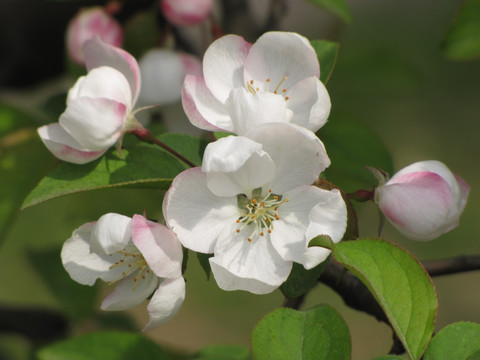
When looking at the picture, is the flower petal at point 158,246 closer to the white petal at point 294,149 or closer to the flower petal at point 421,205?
the white petal at point 294,149

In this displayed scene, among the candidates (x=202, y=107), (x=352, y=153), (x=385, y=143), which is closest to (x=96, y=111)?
(x=202, y=107)

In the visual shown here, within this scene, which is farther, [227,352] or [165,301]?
[227,352]

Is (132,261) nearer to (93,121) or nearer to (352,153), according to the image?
(93,121)

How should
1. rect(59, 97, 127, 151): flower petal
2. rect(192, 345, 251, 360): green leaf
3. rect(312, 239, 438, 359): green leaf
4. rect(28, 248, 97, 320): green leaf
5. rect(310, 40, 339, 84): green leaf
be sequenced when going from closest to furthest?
rect(312, 239, 438, 359): green leaf, rect(59, 97, 127, 151): flower petal, rect(310, 40, 339, 84): green leaf, rect(192, 345, 251, 360): green leaf, rect(28, 248, 97, 320): green leaf

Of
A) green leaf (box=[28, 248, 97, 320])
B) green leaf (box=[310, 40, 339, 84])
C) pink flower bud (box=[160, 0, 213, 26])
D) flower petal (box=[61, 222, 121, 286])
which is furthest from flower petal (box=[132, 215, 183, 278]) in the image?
green leaf (box=[28, 248, 97, 320])

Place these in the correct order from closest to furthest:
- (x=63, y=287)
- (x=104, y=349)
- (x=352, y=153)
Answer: (x=104, y=349) → (x=352, y=153) → (x=63, y=287)

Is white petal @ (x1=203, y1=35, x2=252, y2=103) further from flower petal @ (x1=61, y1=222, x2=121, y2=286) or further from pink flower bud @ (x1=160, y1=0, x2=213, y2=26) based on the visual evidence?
pink flower bud @ (x1=160, y1=0, x2=213, y2=26)
